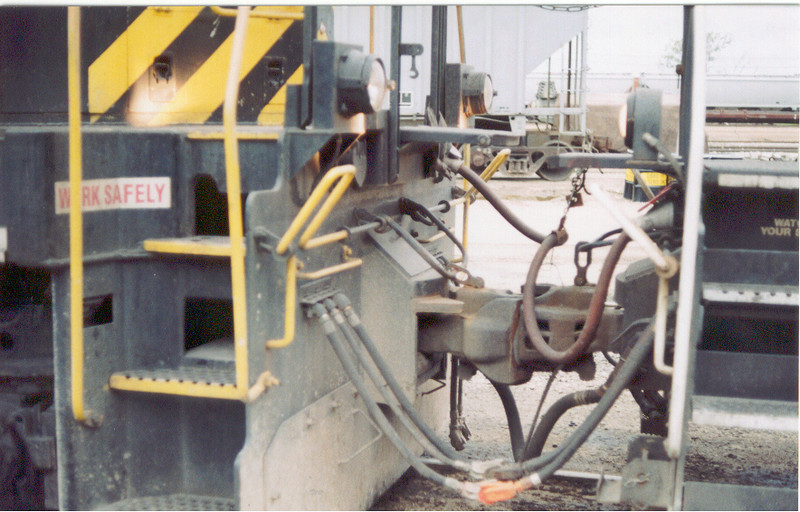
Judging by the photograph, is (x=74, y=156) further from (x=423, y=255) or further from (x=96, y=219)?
(x=423, y=255)

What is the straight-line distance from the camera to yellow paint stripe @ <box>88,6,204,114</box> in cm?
309

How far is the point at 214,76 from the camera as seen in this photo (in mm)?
3215

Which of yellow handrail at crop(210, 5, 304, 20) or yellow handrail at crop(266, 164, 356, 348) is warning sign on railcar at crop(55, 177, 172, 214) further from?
yellow handrail at crop(210, 5, 304, 20)

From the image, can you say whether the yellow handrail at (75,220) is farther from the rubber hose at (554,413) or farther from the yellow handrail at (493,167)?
the yellow handrail at (493,167)

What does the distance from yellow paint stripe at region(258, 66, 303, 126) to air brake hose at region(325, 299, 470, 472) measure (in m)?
0.85

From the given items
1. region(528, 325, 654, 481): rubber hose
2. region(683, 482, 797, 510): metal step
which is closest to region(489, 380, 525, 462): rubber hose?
region(528, 325, 654, 481): rubber hose

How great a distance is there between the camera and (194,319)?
9.61 ft

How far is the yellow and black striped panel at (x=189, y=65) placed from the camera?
10.2 feet

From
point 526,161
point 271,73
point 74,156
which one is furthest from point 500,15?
point 74,156

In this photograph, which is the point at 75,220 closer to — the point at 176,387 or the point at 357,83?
the point at 176,387

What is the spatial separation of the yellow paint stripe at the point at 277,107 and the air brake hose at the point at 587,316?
3.56 feet

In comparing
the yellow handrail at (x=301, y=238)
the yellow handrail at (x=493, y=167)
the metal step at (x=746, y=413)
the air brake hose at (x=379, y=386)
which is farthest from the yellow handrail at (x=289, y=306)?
the yellow handrail at (x=493, y=167)

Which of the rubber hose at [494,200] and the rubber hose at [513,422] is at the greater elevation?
the rubber hose at [494,200]

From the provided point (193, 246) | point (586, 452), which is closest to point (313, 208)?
point (193, 246)
